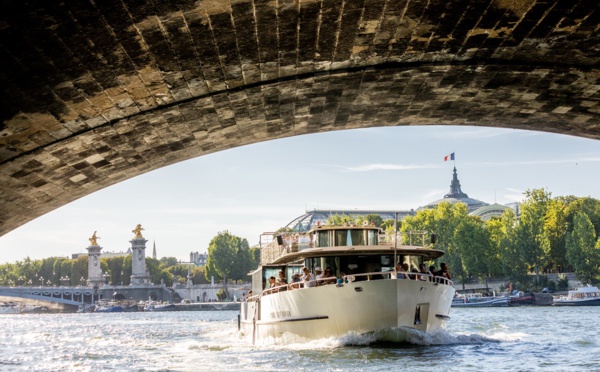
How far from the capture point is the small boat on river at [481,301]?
9056cm

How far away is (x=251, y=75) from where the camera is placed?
12.8 metres

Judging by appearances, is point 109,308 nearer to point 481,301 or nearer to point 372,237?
point 481,301

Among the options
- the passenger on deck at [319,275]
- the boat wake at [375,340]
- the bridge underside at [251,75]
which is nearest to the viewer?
the bridge underside at [251,75]

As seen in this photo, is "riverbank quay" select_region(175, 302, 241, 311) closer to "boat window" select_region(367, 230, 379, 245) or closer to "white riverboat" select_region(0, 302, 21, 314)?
"white riverboat" select_region(0, 302, 21, 314)

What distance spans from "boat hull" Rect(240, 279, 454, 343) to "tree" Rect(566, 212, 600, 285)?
60537mm

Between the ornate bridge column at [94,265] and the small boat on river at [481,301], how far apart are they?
101376 millimetres

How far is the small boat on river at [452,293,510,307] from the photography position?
90562mm

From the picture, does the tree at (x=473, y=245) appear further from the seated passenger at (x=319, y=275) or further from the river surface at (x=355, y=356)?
the seated passenger at (x=319, y=275)

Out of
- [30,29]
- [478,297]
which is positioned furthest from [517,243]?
[30,29]

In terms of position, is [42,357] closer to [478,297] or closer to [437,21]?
[437,21]

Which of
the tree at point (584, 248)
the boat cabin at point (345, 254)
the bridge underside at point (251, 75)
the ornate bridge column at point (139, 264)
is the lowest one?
the boat cabin at point (345, 254)

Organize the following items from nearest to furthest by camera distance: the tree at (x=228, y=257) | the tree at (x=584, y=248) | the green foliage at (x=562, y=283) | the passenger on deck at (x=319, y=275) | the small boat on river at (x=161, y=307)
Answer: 1. the passenger on deck at (x=319, y=275)
2. the tree at (x=584, y=248)
3. the green foliage at (x=562, y=283)
4. the small boat on river at (x=161, y=307)
5. the tree at (x=228, y=257)

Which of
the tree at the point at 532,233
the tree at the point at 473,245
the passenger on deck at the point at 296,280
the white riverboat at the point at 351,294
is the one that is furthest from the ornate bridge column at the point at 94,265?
the passenger on deck at the point at 296,280

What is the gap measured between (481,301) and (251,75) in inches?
3354
